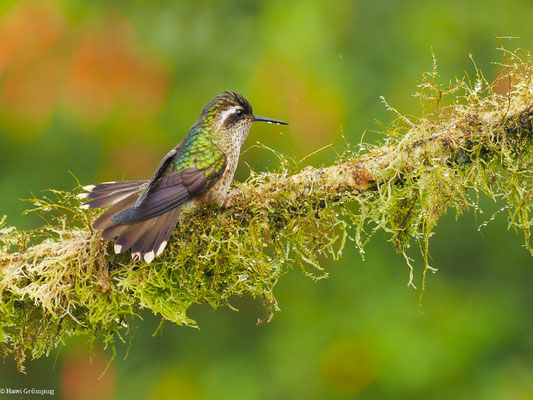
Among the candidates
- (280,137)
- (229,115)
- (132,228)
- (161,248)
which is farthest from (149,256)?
(280,137)

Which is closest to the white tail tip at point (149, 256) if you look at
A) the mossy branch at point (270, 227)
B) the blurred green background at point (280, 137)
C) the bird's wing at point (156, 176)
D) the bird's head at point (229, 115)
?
the mossy branch at point (270, 227)

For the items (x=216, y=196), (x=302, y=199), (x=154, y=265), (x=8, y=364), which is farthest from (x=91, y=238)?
(x=8, y=364)

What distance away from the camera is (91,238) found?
2871 mm

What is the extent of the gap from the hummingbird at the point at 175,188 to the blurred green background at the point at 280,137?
1.23 metres

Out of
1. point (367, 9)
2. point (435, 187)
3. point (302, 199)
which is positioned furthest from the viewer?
point (367, 9)

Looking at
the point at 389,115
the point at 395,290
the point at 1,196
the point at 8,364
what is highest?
the point at 389,115

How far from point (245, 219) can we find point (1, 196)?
2734mm

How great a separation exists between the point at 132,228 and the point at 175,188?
347mm

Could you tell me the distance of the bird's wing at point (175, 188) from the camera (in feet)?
9.41

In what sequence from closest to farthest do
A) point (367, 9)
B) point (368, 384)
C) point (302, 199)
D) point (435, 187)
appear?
1. point (435, 187)
2. point (302, 199)
3. point (368, 384)
4. point (367, 9)

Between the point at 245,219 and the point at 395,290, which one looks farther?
the point at 395,290

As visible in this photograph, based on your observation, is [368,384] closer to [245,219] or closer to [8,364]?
[245,219]

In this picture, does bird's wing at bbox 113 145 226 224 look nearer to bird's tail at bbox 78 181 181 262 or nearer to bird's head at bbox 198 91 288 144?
bird's tail at bbox 78 181 181 262

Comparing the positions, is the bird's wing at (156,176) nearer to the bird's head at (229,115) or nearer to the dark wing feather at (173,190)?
the dark wing feather at (173,190)
